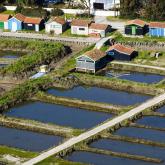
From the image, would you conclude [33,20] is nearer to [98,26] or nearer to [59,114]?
[98,26]

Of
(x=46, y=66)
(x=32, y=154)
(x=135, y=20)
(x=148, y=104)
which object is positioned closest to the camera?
(x=32, y=154)

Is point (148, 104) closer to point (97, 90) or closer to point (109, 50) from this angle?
point (97, 90)

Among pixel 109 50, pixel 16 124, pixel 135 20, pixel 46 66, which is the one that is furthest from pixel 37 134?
pixel 135 20

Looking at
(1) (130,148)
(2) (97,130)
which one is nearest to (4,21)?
(2) (97,130)

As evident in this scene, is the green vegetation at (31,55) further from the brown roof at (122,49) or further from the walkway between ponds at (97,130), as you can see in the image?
the walkway between ponds at (97,130)

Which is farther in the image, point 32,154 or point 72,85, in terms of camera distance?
point 72,85

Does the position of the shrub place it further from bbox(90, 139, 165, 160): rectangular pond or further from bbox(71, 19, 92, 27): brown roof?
bbox(90, 139, 165, 160): rectangular pond
